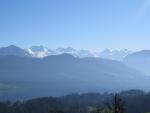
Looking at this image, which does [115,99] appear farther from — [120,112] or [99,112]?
[99,112]

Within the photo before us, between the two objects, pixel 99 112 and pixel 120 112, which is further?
pixel 99 112

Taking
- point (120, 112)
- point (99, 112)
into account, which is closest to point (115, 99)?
point (120, 112)

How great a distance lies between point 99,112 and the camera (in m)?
95.3

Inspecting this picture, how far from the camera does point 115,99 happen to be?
128ft

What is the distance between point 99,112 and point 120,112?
58.3m

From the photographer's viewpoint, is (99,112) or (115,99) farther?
(99,112)

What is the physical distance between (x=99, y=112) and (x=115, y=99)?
57.4 metres

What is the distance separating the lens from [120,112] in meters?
37.8

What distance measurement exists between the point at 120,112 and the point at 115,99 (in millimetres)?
1820
